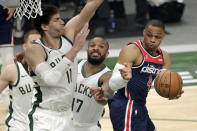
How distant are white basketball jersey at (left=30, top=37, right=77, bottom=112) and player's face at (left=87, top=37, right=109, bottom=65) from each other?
2.69ft

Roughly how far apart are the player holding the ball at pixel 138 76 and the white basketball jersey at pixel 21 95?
0.99 meters

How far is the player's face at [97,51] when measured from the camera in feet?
20.0

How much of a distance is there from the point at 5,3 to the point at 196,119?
3.69m

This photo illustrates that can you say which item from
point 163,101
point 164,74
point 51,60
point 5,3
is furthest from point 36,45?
point 163,101

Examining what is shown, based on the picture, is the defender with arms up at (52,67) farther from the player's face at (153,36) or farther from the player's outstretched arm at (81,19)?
the player's face at (153,36)

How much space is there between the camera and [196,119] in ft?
26.1

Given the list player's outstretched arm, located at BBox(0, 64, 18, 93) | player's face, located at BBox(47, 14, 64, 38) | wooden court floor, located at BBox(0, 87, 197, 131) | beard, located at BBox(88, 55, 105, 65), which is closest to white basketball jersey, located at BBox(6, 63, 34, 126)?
player's outstretched arm, located at BBox(0, 64, 18, 93)

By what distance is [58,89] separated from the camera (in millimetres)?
5188

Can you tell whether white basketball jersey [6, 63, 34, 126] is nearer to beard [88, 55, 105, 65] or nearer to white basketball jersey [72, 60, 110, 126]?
white basketball jersey [72, 60, 110, 126]

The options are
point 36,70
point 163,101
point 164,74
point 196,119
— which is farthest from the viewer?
point 163,101

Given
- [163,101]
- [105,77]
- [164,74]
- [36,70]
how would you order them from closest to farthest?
[36,70]
[164,74]
[105,77]
[163,101]

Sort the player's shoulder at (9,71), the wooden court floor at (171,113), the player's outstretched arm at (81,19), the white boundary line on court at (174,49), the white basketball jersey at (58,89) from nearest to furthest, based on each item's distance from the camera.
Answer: the white basketball jersey at (58,89) → the player's outstretched arm at (81,19) → the player's shoulder at (9,71) → the wooden court floor at (171,113) → the white boundary line on court at (174,49)

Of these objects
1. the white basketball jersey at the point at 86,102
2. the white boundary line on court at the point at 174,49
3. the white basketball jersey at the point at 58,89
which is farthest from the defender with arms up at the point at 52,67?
the white boundary line on court at the point at 174,49

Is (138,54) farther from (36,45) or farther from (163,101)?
(163,101)
